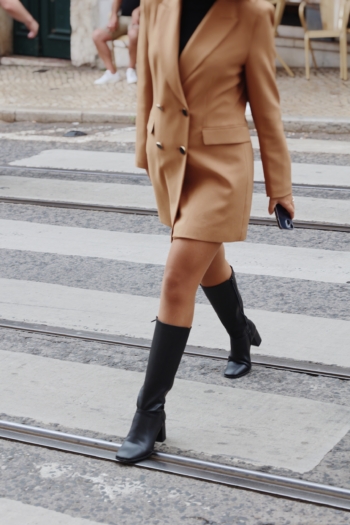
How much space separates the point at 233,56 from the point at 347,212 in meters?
3.81

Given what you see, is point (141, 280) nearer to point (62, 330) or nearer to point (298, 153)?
point (62, 330)

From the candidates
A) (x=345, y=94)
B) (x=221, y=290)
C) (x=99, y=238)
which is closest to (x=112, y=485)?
(x=221, y=290)

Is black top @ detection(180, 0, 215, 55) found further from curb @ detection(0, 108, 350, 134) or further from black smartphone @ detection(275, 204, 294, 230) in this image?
curb @ detection(0, 108, 350, 134)

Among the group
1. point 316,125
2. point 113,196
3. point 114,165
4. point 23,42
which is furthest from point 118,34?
point 113,196

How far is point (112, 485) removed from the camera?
10.4 ft

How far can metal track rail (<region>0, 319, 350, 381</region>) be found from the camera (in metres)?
4.11

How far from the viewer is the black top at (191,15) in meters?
3.21

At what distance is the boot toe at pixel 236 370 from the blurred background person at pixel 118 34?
9760 millimetres

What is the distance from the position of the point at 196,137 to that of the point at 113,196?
4294mm

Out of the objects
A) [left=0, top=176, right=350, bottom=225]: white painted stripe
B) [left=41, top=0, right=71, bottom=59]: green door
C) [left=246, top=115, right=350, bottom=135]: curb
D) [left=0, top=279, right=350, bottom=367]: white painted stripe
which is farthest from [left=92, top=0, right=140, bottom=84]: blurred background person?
[left=0, top=279, right=350, bottom=367]: white painted stripe

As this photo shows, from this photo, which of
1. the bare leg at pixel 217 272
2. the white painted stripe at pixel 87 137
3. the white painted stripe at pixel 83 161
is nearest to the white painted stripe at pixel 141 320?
the bare leg at pixel 217 272

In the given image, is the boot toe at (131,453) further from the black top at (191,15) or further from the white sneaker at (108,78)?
the white sneaker at (108,78)

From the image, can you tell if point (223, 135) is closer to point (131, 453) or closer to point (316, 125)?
point (131, 453)

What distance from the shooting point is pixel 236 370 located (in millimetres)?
4078
